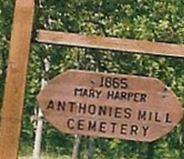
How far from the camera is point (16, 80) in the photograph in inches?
154

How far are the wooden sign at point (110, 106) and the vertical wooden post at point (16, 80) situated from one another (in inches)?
7.6

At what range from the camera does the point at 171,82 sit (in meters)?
12.6

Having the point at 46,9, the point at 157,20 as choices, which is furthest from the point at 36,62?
the point at 157,20

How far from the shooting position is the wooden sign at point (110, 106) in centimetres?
396

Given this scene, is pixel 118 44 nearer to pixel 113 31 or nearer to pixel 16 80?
pixel 16 80

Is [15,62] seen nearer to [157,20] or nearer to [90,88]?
[90,88]

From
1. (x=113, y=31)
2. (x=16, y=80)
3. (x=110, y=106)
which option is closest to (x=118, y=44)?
(x=110, y=106)

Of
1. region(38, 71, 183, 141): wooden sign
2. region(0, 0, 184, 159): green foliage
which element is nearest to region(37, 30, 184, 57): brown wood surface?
region(38, 71, 183, 141): wooden sign

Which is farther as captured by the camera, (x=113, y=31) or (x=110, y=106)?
(x=113, y=31)

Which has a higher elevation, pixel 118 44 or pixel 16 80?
pixel 118 44

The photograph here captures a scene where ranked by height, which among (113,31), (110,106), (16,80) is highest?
(16,80)

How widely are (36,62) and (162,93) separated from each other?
886 cm

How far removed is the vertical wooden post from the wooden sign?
193 millimetres

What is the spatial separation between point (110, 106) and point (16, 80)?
0.56 m
